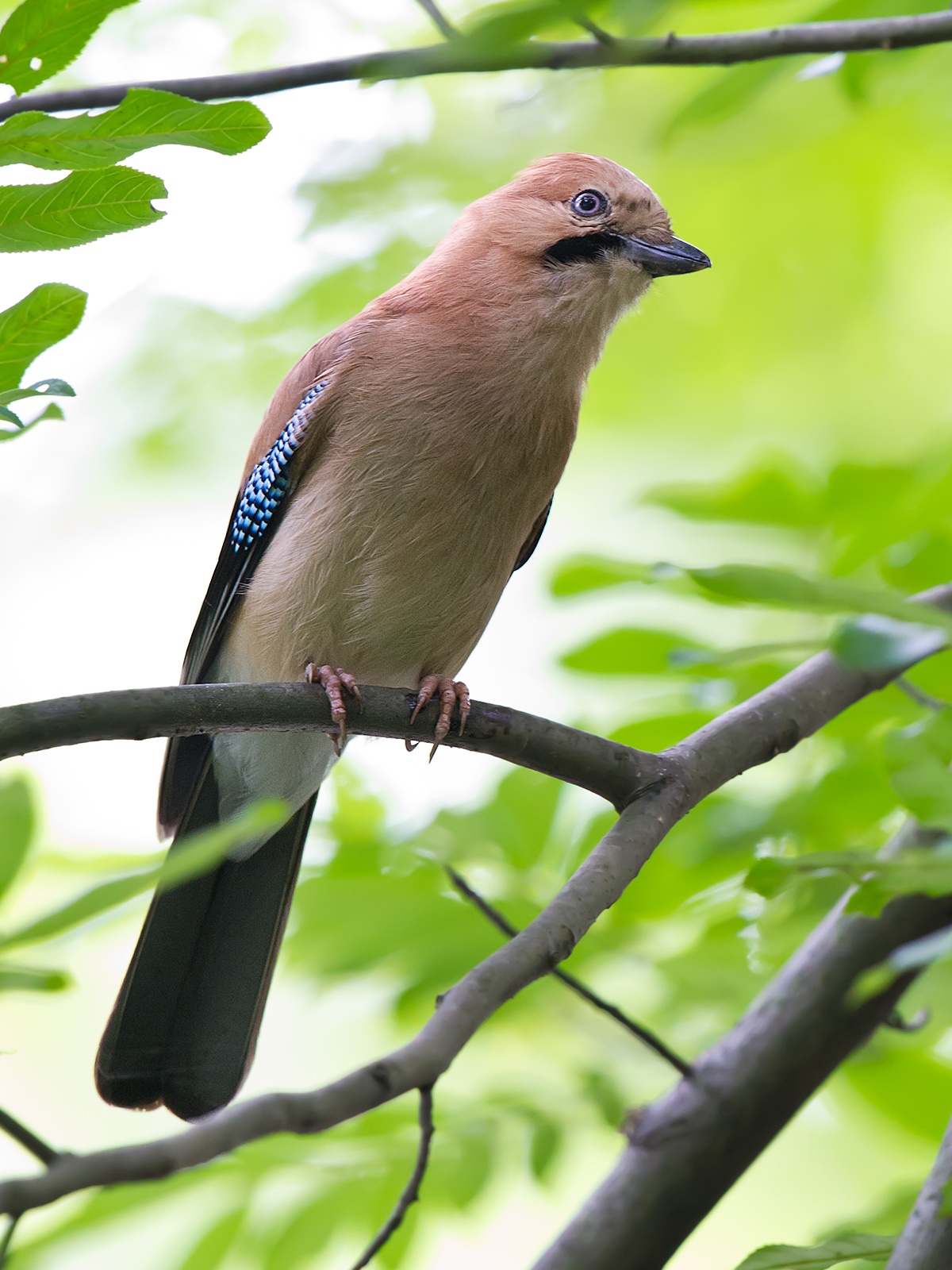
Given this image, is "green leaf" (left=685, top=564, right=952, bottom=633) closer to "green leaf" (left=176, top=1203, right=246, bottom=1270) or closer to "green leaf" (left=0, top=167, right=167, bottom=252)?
"green leaf" (left=0, top=167, right=167, bottom=252)

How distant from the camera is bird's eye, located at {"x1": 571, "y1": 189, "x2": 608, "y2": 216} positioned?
392 cm

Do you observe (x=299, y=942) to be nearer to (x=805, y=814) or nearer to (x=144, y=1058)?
(x=144, y=1058)

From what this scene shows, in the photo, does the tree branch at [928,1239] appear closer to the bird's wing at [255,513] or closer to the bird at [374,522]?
the bird at [374,522]

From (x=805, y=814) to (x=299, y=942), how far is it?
4.37 ft

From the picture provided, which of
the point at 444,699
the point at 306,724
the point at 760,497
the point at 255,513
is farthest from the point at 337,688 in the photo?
the point at 760,497

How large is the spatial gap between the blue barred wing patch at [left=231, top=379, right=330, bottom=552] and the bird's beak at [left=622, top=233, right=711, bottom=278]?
100 centimetres

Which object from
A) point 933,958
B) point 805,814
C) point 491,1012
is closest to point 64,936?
point 491,1012

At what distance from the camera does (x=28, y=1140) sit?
1.38 meters

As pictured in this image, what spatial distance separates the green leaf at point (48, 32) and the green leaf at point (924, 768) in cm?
186

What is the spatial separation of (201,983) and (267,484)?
1.52m

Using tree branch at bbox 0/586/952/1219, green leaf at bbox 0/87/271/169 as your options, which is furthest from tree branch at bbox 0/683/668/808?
green leaf at bbox 0/87/271/169

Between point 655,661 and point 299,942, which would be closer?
point 655,661

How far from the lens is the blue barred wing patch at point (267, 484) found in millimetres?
3859

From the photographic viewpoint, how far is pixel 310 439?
3826mm
